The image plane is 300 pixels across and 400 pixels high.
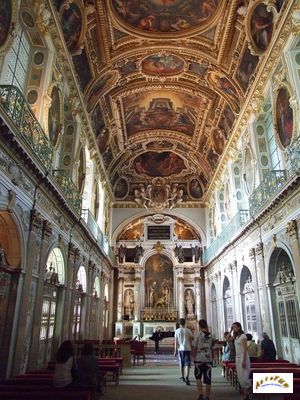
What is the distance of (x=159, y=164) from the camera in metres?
24.3

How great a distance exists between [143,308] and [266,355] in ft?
48.5

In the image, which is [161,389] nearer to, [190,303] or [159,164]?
[190,303]

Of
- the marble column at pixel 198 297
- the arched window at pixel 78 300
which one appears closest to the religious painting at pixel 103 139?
the arched window at pixel 78 300

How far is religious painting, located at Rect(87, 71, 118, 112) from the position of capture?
46.5 feet

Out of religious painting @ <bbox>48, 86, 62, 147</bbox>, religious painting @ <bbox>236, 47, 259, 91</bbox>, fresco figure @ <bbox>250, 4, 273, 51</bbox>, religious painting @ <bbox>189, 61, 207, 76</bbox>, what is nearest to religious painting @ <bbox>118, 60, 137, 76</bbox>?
Result: religious painting @ <bbox>189, 61, 207, 76</bbox>

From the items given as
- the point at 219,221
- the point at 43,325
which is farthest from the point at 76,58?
the point at 219,221

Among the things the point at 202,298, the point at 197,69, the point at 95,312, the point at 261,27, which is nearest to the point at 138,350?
the point at 95,312

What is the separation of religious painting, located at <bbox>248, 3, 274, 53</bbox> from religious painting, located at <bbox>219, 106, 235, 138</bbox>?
4.31m

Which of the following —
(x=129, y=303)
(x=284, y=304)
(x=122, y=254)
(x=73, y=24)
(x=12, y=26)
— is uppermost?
(x=73, y=24)

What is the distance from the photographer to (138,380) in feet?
31.2

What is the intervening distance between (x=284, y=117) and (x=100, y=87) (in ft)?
26.0

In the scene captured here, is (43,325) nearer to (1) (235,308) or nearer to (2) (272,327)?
(2) (272,327)

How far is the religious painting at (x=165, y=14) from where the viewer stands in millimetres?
11898

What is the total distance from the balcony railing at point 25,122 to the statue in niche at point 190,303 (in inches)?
671
